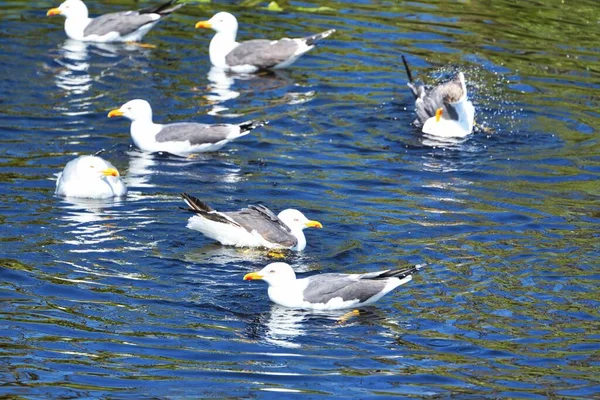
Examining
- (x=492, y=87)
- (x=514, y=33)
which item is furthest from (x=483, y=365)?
(x=514, y=33)

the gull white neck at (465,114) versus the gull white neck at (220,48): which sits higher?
the gull white neck at (220,48)

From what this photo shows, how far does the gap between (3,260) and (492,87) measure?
31.9 feet

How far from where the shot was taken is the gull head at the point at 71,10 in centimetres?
2111

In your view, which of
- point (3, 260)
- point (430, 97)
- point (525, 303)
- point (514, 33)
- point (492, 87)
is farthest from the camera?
point (514, 33)

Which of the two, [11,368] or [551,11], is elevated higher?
[551,11]

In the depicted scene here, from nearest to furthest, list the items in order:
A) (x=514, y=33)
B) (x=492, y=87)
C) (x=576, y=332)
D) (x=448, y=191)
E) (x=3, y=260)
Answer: (x=576, y=332), (x=3, y=260), (x=448, y=191), (x=492, y=87), (x=514, y=33)

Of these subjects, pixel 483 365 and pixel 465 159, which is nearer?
pixel 483 365

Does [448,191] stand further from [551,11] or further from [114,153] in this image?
[551,11]

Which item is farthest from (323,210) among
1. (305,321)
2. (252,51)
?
(252,51)

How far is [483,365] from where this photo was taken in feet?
31.5

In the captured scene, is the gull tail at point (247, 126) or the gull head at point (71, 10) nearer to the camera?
the gull tail at point (247, 126)

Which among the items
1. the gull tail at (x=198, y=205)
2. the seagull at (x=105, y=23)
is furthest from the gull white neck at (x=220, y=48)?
the gull tail at (x=198, y=205)

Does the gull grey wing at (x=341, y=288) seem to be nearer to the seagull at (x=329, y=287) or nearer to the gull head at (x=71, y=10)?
the seagull at (x=329, y=287)

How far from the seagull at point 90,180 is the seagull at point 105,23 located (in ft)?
23.0
